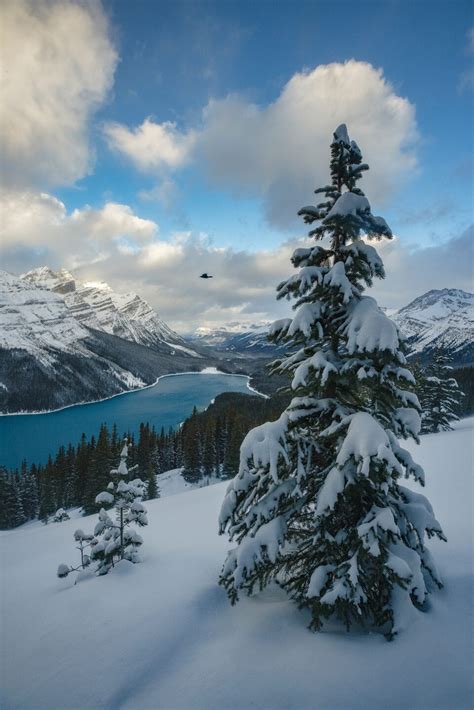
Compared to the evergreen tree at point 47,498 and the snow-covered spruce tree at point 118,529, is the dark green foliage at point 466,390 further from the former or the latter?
the evergreen tree at point 47,498

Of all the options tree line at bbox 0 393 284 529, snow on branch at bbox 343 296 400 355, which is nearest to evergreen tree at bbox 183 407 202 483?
tree line at bbox 0 393 284 529

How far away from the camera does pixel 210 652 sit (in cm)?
561

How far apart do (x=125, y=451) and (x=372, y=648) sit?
366 inches

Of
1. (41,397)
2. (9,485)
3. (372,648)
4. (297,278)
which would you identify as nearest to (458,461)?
(372,648)

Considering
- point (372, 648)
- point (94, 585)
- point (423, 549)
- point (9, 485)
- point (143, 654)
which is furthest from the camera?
point (9, 485)

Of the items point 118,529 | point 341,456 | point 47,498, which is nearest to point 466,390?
point 118,529

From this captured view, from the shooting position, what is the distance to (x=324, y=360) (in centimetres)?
602

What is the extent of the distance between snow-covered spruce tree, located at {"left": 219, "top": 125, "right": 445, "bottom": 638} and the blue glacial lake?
101 m

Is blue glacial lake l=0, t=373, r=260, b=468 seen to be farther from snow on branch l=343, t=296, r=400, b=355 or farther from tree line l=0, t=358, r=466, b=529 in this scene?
snow on branch l=343, t=296, r=400, b=355

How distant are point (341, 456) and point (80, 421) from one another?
15364 cm

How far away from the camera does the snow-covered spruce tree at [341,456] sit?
17.4 feet

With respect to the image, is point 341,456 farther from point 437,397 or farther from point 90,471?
point 90,471

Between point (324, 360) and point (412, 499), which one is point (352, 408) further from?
point (412, 499)

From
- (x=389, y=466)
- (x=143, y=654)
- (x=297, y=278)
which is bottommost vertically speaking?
(x=143, y=654)
